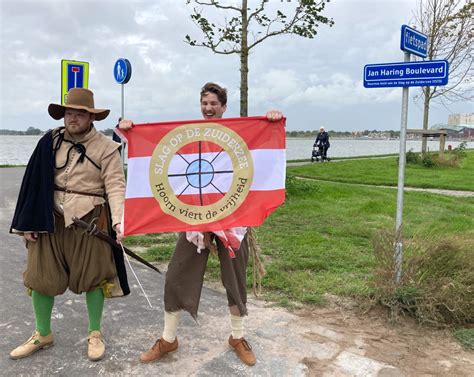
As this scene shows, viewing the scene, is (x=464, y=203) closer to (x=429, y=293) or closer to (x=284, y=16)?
(x=284, y=16)

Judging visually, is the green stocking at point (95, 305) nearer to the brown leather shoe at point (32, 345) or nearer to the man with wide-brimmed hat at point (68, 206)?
the man with wide-brimmed hat at point (68, 206)

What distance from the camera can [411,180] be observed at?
14.6 meters

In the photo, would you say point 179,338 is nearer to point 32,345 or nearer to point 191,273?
point 191,273

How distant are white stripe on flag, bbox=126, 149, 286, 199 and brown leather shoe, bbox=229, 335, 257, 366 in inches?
43.9

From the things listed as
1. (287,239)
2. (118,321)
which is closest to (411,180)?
(287,239)

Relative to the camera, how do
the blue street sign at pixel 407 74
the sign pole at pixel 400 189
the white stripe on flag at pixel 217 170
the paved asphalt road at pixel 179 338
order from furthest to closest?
1. the sign pole at pixel 400 189
2. the blue street sign at pixel 407 74
3. the white stripe on flag at pixel 217 170
4. the paved asphalt road at pixel 179 338

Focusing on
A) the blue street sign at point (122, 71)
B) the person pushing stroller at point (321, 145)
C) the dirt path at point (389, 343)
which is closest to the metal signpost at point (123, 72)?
the blue street sign at point (122, 71)

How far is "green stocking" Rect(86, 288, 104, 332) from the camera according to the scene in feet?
11.1

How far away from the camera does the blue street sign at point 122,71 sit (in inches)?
399

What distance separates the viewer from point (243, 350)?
3.33 metres

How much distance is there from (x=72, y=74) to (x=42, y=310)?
5.91 meters

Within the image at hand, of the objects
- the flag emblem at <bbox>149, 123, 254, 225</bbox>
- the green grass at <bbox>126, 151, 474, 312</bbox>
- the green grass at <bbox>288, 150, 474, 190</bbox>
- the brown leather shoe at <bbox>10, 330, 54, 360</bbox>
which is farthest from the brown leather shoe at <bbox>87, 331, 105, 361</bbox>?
the green grass at <bbox>288, 150, 474, 190</bbox>

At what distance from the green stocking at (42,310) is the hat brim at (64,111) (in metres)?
1.28

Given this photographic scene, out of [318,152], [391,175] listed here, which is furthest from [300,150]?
[391,175]
